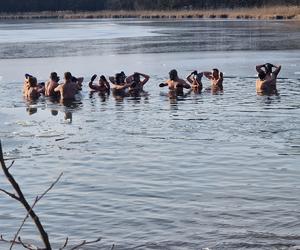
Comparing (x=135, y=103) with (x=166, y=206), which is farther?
(x=135, y=103)

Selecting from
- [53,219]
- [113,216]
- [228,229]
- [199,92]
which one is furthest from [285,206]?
[199,92]

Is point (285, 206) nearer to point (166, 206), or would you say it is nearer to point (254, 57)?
point (166, 206)

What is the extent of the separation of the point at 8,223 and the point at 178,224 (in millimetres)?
2400

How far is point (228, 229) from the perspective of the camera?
9.42m

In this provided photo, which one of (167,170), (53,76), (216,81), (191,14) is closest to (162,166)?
(167,170)

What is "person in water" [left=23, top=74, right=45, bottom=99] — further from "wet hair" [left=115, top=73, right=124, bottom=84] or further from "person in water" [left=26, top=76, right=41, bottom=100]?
"wet hair" [left=115, top=73, right=124, bottom=84]

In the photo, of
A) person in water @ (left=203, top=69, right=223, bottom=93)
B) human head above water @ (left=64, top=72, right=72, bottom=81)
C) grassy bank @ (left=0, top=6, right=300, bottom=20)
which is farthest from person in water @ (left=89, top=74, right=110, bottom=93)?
grassy bank @ (left=0, top=6, right=300, bottom=20)

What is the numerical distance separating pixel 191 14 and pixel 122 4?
32.0 meters

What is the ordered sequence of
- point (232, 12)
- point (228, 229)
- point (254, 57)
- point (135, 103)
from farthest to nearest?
1. point (232, 12)
2. point (254, 57)
3. point (135, 103)
4. point (228, 229)

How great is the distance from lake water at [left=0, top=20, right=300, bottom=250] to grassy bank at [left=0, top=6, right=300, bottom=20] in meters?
60.0

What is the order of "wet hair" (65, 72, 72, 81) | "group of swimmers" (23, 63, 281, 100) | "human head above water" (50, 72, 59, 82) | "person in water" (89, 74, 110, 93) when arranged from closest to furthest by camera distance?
"wet hair" (65, 72, 72, 81)
"group of swimmers" (23, 63, 281, 100)
"human head above water" (50, 72, 59, 82)
"person in water" (89, 74, 110, 93)

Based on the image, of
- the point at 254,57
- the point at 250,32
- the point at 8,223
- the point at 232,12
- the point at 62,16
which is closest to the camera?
the point at 8,223

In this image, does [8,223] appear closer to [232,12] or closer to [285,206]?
[285,206]

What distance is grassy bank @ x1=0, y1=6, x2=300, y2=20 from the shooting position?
86825 millimetres
